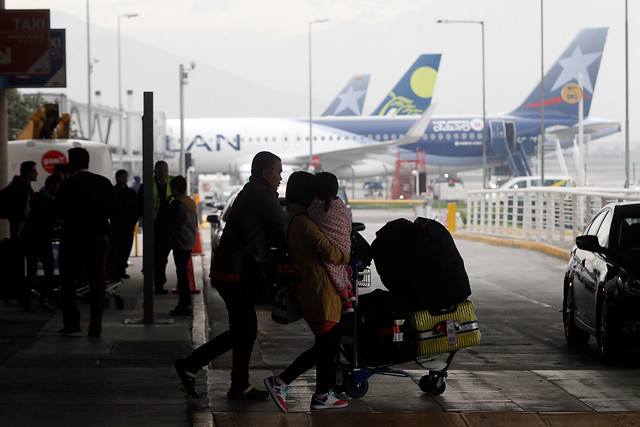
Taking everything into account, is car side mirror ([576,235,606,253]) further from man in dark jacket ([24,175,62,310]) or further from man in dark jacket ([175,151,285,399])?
man in dark jacket ([24,175,62,310])

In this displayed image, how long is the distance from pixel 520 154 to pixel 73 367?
188ft

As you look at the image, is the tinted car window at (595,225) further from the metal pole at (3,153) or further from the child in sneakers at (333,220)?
the metal pole at (3,153)

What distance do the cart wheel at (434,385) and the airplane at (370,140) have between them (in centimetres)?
4834

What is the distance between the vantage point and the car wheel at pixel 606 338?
9656 mm

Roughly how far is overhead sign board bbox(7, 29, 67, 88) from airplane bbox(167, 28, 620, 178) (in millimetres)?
38912

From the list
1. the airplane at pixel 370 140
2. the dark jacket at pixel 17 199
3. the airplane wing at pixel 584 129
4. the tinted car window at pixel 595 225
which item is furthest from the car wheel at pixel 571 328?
the airplane wing at pixel 584 129

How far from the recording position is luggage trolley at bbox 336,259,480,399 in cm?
755

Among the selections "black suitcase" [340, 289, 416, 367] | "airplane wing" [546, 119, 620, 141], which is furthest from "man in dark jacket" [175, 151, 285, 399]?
"airplane wing" [546, 119, 620, 141]

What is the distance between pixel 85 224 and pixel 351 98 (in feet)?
269

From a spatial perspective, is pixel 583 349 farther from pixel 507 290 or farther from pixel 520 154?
pixel 520 154

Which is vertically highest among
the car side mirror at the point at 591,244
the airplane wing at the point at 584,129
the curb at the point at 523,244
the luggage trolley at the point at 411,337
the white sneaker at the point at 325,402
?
the airplane wing at the point at 584,129

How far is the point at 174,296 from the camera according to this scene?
1519cm

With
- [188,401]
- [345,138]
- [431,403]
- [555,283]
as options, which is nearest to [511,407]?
[431,403]

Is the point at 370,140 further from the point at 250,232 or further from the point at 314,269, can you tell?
the point at 314,269
